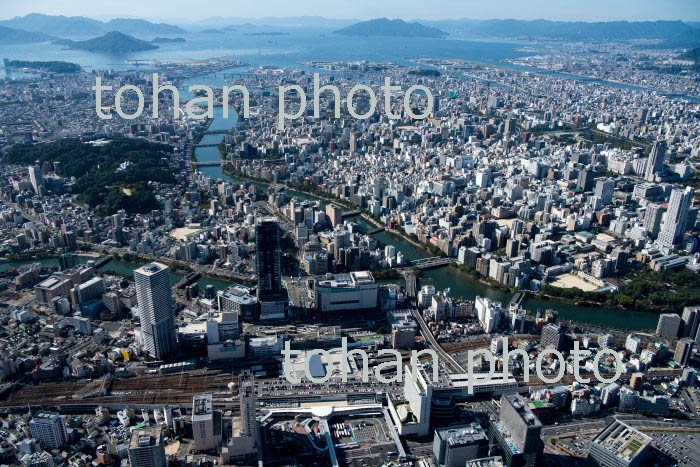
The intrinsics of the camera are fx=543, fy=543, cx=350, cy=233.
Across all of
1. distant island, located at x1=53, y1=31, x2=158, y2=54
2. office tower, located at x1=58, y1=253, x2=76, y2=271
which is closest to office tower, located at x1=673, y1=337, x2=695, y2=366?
office tower, located at x1=58, y1=253, x2=76, y2=271

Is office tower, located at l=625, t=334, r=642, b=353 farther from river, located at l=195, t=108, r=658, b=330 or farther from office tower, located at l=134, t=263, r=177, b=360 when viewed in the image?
office tower, located at l=134, t=263, r=177, b=360

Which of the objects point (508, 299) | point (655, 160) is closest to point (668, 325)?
point (508, 299)

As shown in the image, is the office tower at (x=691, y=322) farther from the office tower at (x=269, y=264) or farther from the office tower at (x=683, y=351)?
the office tower at (x=269, y=264)

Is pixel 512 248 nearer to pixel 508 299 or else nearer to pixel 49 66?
pixel 508 299

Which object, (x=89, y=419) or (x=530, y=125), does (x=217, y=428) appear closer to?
(x=89, y=419)

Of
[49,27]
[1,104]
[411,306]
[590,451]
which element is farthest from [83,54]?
[590,451]
